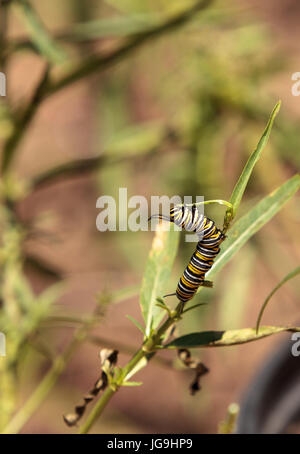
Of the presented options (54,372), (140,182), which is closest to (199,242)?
(54,372)

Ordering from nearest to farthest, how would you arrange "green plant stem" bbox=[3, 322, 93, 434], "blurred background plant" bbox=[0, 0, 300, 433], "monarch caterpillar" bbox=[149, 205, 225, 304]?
"monarch caterpillar" bbox=[149, 205, 225, 304] → "green plant stem" bbox=[3, 322, 93, 434] → "blurred background plant" bbox=[0, 0, 300, 433]

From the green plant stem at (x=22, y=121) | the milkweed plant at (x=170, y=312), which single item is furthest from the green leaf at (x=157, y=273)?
the green plant stem at (x=22, y=121)

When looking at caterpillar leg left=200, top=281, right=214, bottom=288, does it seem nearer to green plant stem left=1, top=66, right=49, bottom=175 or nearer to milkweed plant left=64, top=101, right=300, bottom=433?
milkweed plant left=64, top=101, right=300, bottom=433

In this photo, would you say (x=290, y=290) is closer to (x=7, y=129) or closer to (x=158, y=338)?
(x=7, y=129)

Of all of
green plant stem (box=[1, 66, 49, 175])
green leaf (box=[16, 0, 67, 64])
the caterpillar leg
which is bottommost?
the caterpillar leg

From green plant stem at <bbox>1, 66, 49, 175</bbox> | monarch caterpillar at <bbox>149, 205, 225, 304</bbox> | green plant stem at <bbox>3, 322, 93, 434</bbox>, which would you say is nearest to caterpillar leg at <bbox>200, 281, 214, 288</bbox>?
monarch caterpillar at <bbox>149, 205, 225, 304</bbox>

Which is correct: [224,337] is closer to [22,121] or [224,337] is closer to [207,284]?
[207,284]
